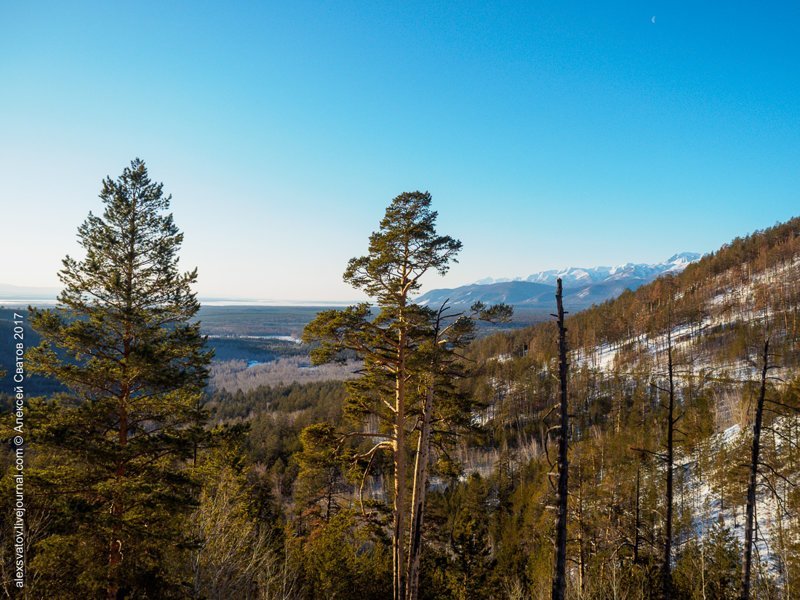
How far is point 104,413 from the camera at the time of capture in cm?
938

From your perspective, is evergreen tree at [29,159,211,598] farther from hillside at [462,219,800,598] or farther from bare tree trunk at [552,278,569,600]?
hillside at [462,219,800,598]

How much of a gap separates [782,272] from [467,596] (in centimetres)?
13959

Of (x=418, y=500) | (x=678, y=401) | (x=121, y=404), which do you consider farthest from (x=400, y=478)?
(x=678, y=401)

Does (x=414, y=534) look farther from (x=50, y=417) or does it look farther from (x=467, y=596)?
(x=467, y=596)

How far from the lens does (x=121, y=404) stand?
9.58 meters

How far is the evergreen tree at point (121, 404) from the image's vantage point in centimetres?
869

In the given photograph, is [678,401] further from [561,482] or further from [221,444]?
[221,444]

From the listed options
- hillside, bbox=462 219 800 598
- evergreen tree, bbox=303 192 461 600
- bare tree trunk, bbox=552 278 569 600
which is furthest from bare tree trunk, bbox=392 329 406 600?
hillside, bbox=462 219 800 598

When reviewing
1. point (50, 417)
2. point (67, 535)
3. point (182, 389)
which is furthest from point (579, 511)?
point (50, 417)

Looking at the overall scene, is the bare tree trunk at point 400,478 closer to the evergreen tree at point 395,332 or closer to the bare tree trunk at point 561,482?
the evergreen tree at point 395,332

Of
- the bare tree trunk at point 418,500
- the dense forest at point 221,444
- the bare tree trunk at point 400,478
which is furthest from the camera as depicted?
the bare tree trunk at point 400,478

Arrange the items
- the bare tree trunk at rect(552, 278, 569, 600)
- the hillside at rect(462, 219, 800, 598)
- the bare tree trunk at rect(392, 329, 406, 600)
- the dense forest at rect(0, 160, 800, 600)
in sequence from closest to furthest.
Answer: the bare tree trunk at rect(552, 278, 569, 600) < the dense forest at rect(0, 160, 800, 600) < the bare tree trunk at rect(392, 329, 406, 600) < the hillside at rect(462, 219, 800, 598)

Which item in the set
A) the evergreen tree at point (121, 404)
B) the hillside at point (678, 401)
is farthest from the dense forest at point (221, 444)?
the hillside at point (678, 401)

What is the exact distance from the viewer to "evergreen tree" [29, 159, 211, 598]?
8.69 meters
